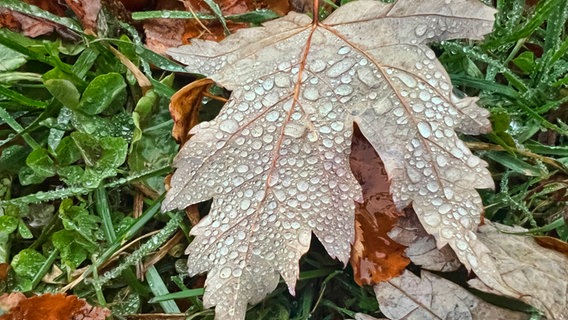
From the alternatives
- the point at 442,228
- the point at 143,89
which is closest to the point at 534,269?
the point at 442,228

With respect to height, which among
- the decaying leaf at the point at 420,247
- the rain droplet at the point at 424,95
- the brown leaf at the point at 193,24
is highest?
the brown leaf at the point at 193,24

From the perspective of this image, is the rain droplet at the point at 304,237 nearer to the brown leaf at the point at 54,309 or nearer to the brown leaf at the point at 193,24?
the brown leaf at the point at 54,309

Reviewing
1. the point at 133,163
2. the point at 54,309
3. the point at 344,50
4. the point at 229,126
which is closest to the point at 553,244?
the point at 344,50

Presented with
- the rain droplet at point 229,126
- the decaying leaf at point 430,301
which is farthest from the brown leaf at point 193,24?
the decaying leaf at point 430,301

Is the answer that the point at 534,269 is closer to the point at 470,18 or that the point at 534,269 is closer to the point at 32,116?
the point at 470,18

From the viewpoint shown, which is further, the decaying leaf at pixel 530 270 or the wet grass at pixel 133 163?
the wet grass at pixel 133 163

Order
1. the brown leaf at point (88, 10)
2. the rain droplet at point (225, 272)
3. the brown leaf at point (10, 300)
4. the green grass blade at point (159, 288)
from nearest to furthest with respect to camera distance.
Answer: the rain droplet at point (225, 272) → the brown leaf at point (10, 300) → the green grass blade at point (159, 288) → the brown leaf at point (88, 10)

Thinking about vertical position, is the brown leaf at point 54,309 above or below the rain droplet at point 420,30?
below
